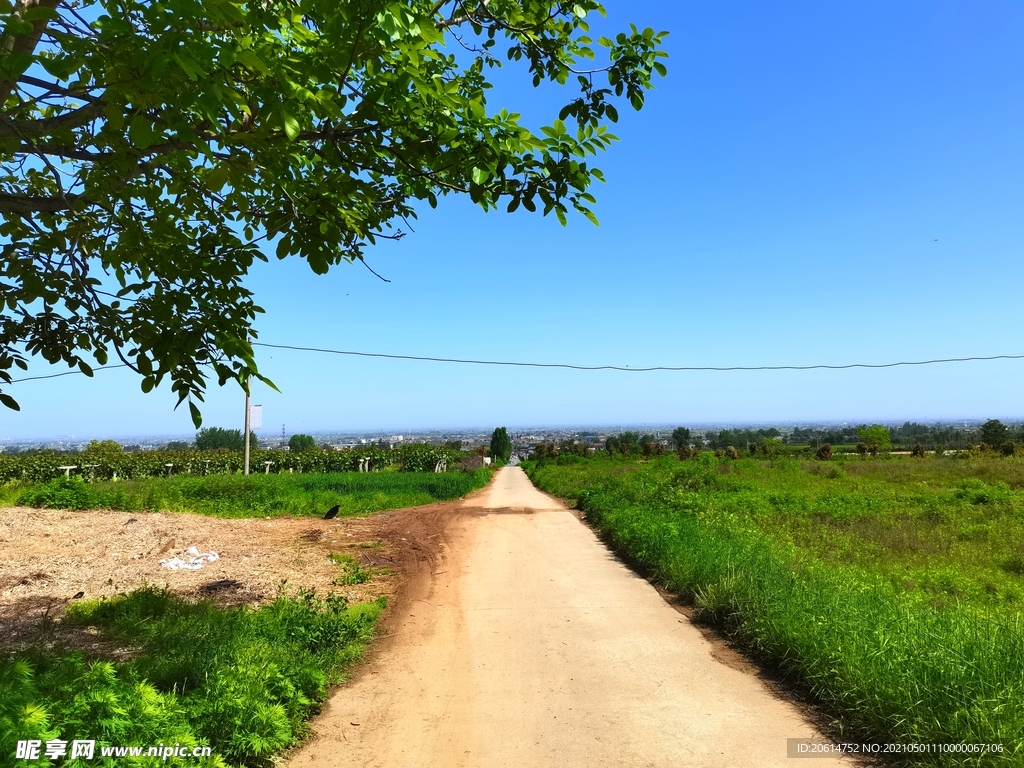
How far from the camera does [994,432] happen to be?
4916cm

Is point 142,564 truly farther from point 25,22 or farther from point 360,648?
point 25,22

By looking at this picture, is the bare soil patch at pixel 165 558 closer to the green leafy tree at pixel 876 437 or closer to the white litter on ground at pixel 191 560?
the white litter on ground at pixel 191 560

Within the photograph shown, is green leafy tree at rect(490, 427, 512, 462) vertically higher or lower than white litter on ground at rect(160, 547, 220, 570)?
lower

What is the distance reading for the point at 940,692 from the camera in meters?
3.68

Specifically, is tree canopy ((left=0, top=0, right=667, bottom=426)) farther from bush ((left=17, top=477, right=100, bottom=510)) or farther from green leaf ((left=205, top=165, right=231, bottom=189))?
bush ((left=17, top=477, right=100, bottom=510))

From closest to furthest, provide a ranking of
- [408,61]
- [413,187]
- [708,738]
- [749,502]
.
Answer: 1. [408,61]
2. [708,738]
3. [413,187]
4. [749,502]

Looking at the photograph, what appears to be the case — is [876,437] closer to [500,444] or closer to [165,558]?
[500,444]

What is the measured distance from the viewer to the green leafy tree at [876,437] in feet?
189

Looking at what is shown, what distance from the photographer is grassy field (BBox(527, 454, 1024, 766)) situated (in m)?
3.68

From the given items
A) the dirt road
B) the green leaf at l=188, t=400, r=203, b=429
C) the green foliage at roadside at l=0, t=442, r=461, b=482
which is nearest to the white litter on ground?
the dirt road

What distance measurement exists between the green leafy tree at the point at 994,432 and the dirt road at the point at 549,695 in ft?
186

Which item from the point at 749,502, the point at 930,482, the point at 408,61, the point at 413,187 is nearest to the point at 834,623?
the point at 413,187

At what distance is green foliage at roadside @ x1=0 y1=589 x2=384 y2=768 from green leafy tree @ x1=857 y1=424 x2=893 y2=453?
204 ft

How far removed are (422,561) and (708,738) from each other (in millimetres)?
6950
